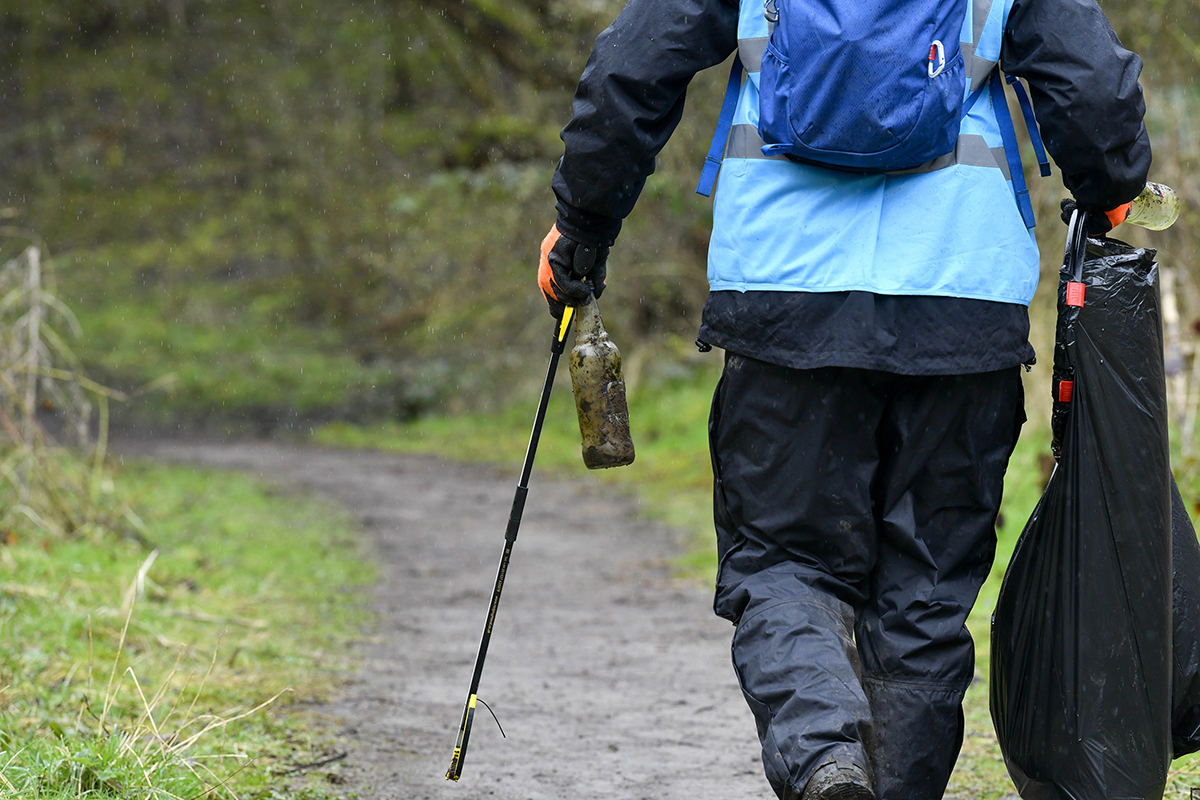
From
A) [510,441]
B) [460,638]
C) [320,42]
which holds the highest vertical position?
[320,42]

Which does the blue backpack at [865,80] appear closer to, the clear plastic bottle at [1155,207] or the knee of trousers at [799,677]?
the clear plastic bottle at [1155,207]

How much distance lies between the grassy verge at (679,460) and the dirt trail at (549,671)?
434 millimetres

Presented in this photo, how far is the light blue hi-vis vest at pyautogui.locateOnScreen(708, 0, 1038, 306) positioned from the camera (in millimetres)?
2277

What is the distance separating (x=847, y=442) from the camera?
2.33 m

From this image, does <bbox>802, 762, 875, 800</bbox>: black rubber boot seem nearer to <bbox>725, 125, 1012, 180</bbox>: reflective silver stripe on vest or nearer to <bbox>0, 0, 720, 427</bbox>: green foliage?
<bbox>725, 125, 1012, 180</bbox>: reflective silver stripe on vest

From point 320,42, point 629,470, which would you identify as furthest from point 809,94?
point 320,42

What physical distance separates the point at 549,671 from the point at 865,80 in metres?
2.47

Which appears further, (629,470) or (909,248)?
(629,470)

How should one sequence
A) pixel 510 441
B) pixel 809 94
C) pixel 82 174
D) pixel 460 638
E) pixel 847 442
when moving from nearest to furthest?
pixel 809 94, pixel 847 442, pixel 460 638, pixel 510 441, pixel 82 174

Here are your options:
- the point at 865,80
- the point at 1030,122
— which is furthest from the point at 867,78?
the point at 1030,122

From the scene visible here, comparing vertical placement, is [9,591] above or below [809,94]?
below

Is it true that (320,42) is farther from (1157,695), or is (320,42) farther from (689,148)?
(1157,695)

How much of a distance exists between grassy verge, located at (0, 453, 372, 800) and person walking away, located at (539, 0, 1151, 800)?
3.62 ft

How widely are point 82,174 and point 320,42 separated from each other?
443 cm
